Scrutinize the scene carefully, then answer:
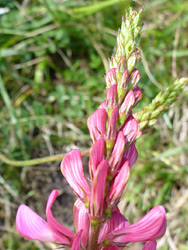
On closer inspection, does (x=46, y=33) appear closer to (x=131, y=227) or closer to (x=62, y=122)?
(x=62, y=122)

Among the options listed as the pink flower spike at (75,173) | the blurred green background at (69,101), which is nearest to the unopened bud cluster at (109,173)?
the pink flower spike at (75,173)

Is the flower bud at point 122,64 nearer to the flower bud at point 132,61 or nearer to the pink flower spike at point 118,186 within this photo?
the flower bud at point 132,61

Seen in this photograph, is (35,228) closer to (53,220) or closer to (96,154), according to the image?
(53,220)

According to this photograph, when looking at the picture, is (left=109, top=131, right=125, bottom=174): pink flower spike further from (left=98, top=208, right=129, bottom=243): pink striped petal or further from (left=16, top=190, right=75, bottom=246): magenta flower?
(left=16, top=190, right=75, bottom=246): magenta flower

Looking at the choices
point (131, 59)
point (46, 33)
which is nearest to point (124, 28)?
point (131, 59)

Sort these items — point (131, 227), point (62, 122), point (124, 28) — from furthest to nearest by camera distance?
point (62, 122) → point (124, 28) → point (131, 227)
